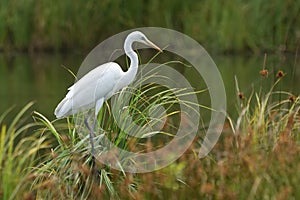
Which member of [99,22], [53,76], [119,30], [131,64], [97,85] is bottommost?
[53,76]

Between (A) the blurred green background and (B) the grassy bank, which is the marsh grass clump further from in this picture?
(B) the grassy bank

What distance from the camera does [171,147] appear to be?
14.4 feet

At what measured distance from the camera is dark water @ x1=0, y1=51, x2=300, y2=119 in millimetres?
12633

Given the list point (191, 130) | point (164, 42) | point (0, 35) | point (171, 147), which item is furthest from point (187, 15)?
point (171, 147)

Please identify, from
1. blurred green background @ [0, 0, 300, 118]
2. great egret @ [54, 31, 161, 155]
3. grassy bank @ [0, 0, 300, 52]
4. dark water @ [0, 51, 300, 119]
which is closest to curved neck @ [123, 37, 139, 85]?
great egret @ [54, 31, 161, 155]

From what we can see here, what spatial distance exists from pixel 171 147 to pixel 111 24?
14.5 m

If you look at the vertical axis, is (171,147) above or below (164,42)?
above

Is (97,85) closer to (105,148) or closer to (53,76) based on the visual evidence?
(105,148)

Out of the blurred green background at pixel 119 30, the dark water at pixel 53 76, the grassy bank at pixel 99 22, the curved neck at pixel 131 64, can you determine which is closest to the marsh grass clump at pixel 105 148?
the curved neck at pixel 131 64

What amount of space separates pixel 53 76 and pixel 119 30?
2.63 meters

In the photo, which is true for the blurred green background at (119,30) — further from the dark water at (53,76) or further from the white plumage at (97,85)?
the white plumage at (97,85)

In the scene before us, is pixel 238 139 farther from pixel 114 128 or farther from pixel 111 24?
pixel 111 24

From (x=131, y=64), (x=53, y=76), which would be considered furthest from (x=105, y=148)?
(x=53, y=76)

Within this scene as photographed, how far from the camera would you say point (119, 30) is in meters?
18.6
